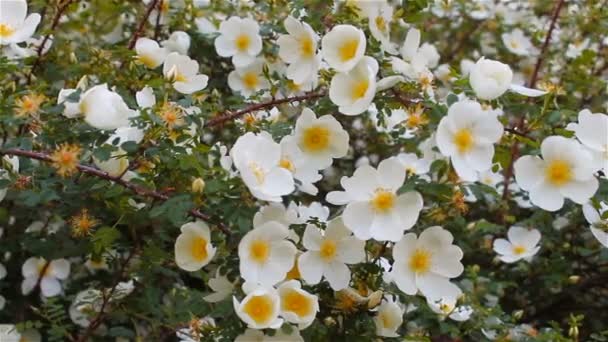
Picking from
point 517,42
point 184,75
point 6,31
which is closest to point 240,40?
point 184,75

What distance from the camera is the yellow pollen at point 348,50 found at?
4.72 ft

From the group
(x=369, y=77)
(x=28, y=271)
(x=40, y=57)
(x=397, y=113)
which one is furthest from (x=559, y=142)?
(x=28, y=271)

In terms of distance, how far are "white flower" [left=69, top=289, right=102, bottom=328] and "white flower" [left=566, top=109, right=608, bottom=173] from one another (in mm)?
1065

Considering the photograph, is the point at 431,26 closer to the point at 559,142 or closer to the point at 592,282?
the point at 592,282

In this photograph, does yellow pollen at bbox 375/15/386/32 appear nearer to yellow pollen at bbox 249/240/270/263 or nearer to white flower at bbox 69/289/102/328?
yellow pollen at bbox 249/240/270/263

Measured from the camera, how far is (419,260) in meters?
1.43

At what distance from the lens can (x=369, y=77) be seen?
139 centimetres

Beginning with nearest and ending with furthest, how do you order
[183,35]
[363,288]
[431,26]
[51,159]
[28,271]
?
[51,159] → [363,288] → [28,271] → [183,35] → [431,26]

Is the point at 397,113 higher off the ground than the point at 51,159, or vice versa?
the point at 51,159

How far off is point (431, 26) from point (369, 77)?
1.71 metres

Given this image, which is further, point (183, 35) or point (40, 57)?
point (183, 35)

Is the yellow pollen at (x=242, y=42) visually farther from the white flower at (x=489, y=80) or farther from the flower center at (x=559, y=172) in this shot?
the flower center at (x=559, y=172)

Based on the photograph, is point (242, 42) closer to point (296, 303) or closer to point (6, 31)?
point (6, 31)

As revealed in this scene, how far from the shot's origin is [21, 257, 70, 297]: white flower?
78.4 inches
